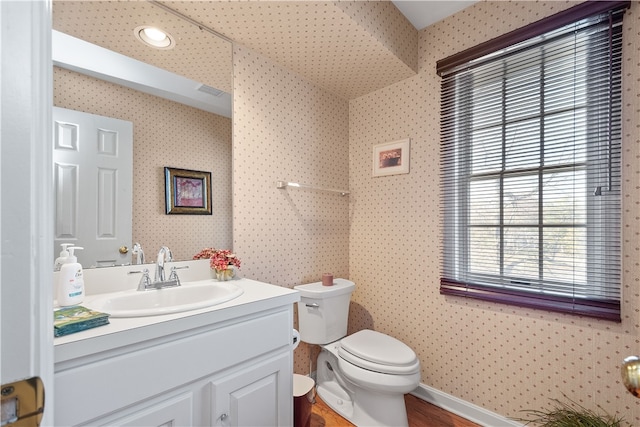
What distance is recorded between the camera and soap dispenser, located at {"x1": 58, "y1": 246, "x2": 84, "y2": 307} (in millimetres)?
1017

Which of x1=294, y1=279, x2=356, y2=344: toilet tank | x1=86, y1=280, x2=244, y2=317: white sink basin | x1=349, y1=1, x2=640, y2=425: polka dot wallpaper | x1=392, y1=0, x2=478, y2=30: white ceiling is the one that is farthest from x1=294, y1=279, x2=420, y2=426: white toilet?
x1=392, y1=0, x2=478, y2=30: white ceiling

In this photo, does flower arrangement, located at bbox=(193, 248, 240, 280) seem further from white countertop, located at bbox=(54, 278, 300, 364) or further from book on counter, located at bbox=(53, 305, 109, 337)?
book on counter, located at bbox=(53, 305, 109, 337)

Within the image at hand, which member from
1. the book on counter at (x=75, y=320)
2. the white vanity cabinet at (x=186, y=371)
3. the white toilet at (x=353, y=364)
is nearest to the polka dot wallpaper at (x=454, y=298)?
the white toilet at (x=353, y=364)

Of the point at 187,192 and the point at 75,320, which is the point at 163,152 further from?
the point at 75,320

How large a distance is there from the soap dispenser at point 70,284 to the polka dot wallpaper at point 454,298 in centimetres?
175

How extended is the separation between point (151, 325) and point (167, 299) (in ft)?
1.48

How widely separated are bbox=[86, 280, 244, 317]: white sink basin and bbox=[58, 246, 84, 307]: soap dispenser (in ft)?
0.16

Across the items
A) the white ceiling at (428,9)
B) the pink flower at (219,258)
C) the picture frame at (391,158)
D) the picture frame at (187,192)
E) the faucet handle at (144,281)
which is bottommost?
the faucet handle at (144,281)

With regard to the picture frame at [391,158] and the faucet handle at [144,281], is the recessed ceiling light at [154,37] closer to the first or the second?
the faucet handle at [144,281]

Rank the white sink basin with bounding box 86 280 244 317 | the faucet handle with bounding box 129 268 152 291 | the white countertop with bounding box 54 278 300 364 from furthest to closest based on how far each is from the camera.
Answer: the faucet handle with bounding box 129 268 152 291 → the white sink basin with bounding box 86 280 244 317 → the white countertop with bounding box 54 278 300 364

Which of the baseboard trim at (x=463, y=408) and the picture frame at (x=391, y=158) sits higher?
the picture frame at (x=391, y=158)

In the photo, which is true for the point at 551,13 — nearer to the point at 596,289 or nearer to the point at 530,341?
the point at 596,289

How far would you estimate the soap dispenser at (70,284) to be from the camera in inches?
40.0

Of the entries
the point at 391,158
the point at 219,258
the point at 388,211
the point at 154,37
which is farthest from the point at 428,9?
the point at 219,258
